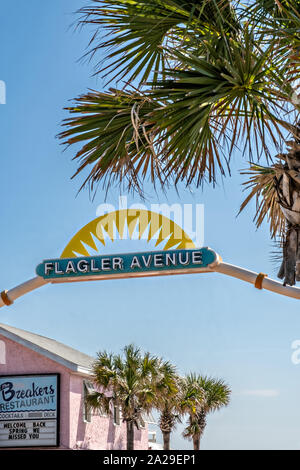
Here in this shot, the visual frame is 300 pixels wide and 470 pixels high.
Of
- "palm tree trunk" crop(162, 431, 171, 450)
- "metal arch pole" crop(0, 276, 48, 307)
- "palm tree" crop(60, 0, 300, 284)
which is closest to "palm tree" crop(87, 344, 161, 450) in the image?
"palm tree trunk" crop(162, 431, 171, 450)

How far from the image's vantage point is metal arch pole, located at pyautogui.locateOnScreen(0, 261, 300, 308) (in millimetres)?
12164

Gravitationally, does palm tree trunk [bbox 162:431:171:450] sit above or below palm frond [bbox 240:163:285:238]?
below

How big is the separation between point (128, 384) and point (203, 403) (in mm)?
10608

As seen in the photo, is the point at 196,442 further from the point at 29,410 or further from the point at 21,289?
the point at 21,289

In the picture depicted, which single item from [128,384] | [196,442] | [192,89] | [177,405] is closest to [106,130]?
[192,89]

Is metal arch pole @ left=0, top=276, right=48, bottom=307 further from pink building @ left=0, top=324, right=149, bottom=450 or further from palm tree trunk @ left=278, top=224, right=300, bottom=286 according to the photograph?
pink building @ left=0, top=324, right=149, bottom=450

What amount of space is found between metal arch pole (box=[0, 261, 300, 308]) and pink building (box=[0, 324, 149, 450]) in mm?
12494

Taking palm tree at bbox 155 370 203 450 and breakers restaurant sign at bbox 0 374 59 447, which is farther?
palm tree at bbox 155 370 203 450

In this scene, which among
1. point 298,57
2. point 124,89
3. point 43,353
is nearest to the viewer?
point 298,57

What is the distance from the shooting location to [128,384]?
27.5 m

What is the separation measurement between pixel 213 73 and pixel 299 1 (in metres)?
1.62

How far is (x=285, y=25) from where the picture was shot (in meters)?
8.73
